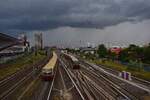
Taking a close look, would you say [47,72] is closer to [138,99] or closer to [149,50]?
[138,99]

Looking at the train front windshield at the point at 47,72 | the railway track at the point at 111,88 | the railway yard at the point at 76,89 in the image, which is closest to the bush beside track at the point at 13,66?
the train front windshield at the point at 47,72

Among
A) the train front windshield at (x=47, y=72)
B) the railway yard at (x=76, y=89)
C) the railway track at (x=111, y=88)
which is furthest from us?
the train front windshield at (x=47, y=72)

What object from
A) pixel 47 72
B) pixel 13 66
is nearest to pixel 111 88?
pixel 47 72

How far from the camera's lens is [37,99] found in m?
33.2

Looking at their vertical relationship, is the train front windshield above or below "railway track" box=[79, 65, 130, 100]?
above

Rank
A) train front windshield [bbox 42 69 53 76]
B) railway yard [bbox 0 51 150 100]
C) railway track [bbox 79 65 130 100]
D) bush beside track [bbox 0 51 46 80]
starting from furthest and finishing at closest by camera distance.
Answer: bush beside track [bbox 0 51 46 80] → train front windshield [bbox 42 69 53 76] → railway yard [bbox 0 51 150 100] → railway track [bbox 79 65 130 100]

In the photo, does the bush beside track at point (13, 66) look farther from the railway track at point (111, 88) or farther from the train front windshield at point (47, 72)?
the railway track at point (111, 88)

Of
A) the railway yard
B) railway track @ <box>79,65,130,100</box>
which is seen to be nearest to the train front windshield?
the railway yard

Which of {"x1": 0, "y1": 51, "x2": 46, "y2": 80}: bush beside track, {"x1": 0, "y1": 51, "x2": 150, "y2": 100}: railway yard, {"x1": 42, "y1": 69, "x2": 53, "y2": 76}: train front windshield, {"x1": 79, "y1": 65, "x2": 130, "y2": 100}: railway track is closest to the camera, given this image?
{"x1": 79, "y1": 65, "x2": 130, "y2": 100}: railway track

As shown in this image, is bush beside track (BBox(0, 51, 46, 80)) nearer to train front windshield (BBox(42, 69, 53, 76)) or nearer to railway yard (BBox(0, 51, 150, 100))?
train front windshield (BBox(42, 69, 53, 76))

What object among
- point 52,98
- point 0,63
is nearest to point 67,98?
point 52,98

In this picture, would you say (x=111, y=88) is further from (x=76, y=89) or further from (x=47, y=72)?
(x=47, y=72)

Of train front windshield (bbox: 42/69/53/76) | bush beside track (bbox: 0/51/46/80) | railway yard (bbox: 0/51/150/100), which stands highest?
train front windshield (bbox: 42/69/53/76)

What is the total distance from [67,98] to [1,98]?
8.78 m
